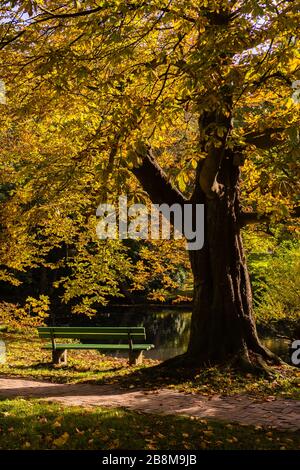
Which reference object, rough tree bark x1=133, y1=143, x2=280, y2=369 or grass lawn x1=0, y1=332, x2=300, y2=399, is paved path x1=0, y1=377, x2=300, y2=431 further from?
rough tree bark x1=133, y1=143, x2=280, y2=369

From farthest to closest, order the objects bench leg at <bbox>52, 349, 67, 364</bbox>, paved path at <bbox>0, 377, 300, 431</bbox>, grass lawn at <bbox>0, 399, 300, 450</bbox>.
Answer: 1. bench leg at <bbox>52, 349, 67, 364</bbox>
2. paved path at <bbox>0, 377, 300, 431</bbox>
3. grass lawn at <bbox>0, 399, 300, 450</bbox>

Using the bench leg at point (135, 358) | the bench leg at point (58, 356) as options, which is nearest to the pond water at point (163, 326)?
the bench leg at point (135, 358)

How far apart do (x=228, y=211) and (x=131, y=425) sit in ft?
16.7

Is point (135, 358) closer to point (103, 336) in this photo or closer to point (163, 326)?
point (103, 336)

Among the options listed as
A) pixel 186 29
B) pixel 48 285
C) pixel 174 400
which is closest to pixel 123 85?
pixel 186 29

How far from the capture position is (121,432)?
215 inches

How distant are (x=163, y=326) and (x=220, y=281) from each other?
18.5 metres

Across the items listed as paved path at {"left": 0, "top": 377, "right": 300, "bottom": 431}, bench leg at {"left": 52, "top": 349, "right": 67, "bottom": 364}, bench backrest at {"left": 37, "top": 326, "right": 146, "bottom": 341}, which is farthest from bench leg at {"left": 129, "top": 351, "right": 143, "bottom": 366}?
paved path at {"left": 0, "top": 377, "right": 300, "bottom": 431}

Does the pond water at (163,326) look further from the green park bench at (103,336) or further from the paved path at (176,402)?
the paved path at (176,402)

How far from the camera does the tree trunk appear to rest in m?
9.23

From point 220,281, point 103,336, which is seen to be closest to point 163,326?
point 103,336

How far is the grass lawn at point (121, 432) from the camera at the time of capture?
5.13 metres
